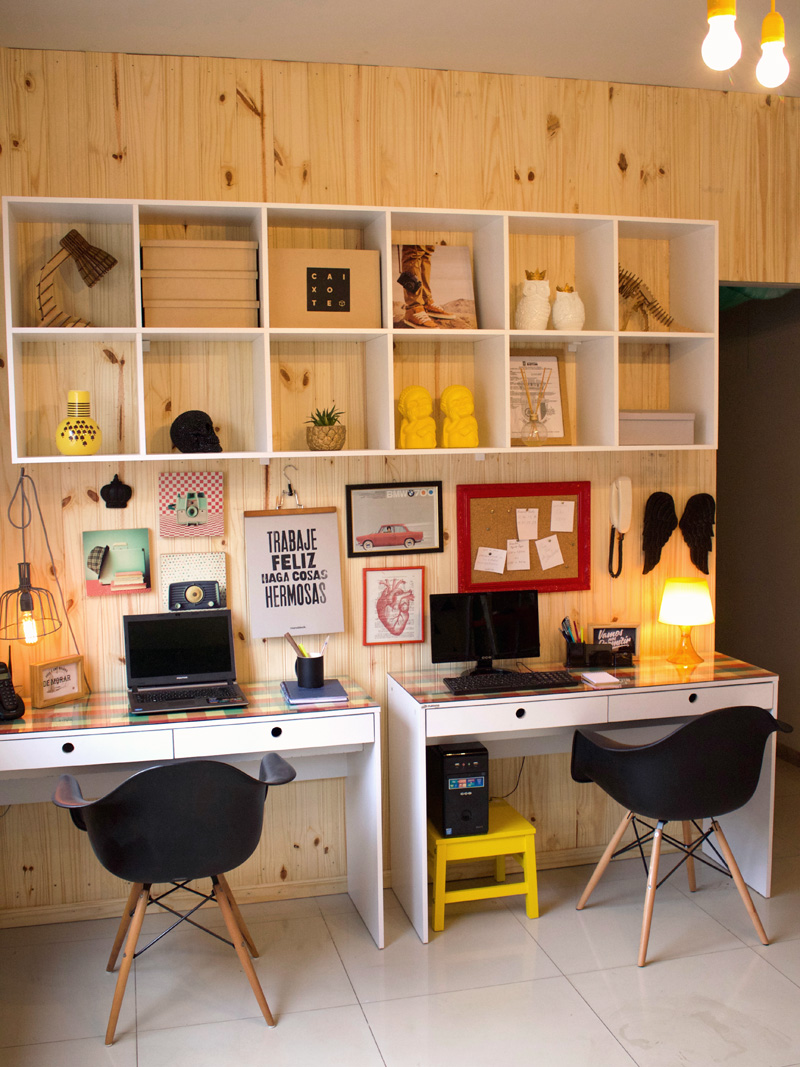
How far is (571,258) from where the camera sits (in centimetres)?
343

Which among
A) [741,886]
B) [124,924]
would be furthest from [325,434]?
[741,886]

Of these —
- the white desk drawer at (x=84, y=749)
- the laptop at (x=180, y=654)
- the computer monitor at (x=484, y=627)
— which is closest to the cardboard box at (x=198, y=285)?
the laptop at (x=180, y=654)

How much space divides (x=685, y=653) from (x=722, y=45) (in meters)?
2.30

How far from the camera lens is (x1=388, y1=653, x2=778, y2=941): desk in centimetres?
300

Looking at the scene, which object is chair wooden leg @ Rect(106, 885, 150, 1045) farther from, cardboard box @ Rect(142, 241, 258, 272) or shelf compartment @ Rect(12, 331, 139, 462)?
cardboard box @ Rect(142, 241, 258, 272)

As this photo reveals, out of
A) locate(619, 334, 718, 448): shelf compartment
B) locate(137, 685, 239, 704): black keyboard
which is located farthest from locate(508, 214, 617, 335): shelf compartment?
locate(137, 685, 239, 704): black keyboard

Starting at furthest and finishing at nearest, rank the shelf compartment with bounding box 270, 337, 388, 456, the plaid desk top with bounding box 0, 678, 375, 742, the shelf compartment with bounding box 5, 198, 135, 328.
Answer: the shelf compartment with bounding box 270, 337, 388, 456 < the shelf compartment with bounding box 5, 198, 135, 328 < the plaid desk top with bounding box 0, 678, 375, 742

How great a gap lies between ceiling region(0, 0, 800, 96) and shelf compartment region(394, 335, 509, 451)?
0.97m

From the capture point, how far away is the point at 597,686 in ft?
10.2

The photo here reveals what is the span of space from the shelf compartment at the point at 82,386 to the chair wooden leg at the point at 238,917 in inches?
54.6

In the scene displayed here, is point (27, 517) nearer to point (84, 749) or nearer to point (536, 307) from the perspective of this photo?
point (84, 749)

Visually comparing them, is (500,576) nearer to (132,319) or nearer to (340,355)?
(340,355)

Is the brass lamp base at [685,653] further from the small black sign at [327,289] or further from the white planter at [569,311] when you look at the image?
the small black sign at [327,289]

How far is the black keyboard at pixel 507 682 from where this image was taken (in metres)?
3.10
